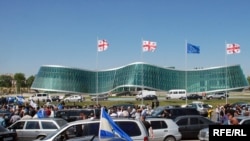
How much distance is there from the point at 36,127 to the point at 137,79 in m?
106

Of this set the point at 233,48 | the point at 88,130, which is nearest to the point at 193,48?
the point at 233,48

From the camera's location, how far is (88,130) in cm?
1273

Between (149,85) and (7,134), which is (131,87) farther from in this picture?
(7,134)

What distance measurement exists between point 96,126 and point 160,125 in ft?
19.5

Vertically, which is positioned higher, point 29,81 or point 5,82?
point 29,81

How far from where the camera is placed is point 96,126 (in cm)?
1275

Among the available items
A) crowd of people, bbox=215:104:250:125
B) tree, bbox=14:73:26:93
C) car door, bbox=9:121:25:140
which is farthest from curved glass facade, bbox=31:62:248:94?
car door, bbox=9:121:25:140

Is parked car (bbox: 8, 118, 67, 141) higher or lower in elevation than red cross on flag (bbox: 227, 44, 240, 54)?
lower

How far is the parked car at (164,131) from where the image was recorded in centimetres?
1780

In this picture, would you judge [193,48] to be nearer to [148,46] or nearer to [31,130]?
[148,46]

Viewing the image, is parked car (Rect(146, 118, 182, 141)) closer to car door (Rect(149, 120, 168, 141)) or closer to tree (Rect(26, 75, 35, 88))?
car door (Rect(149, 120, 168, 141))

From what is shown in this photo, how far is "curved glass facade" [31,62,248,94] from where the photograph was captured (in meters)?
124

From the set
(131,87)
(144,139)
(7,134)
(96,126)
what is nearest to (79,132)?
(96,126)

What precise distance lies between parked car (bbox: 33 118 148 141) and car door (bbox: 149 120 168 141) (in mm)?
4439
